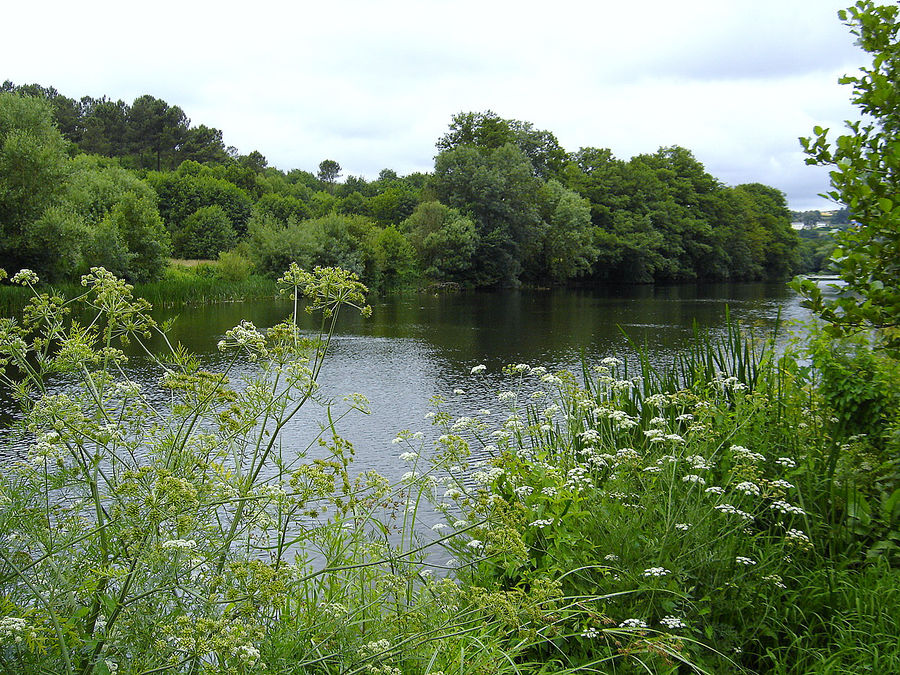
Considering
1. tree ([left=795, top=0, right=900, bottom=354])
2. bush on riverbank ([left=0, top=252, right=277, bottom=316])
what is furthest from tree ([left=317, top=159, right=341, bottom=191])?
tree ([left=795, top=0, right=900, bottom=354])

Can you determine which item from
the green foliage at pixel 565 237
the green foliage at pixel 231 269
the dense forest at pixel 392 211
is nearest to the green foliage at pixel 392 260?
the dense forest at pixel 392 211

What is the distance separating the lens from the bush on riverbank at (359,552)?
8.04ft

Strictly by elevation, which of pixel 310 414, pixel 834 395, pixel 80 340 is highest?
pixel 80 340

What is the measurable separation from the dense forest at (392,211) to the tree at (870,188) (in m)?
32.3

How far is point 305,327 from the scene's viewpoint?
2897 cm

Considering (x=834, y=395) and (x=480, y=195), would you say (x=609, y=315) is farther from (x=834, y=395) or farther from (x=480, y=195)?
(x=834, y=395)

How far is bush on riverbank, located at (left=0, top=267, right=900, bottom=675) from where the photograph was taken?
2.45m

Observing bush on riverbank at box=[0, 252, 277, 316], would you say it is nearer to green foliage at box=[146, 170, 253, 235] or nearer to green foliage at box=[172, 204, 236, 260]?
green foliage at box=[172, 204, 236, 260]

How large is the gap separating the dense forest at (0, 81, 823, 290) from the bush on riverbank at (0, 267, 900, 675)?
102 feet

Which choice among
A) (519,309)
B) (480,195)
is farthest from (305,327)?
(480,195)

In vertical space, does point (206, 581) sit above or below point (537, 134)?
below

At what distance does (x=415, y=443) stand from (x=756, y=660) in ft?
23.6

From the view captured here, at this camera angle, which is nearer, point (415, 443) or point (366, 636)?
point (366, 636)

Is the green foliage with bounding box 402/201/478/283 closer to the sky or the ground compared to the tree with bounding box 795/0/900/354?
closer to the sky
